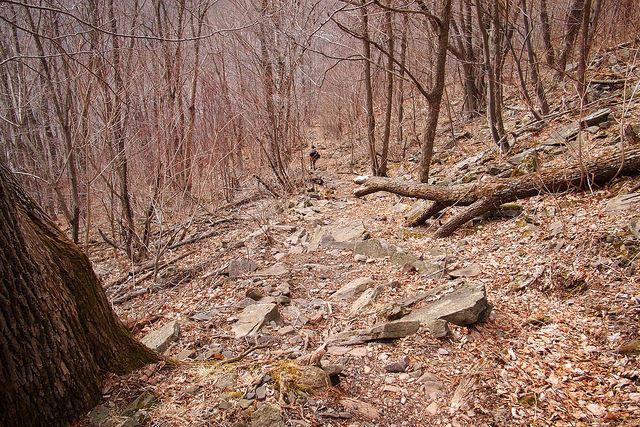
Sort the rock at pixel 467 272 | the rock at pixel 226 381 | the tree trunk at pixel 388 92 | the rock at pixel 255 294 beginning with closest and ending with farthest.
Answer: the rock at pixel 226 381 < the rock at pixel 467 272 < the rock at pixel 255 294 < the tree trunk at pixel 388 92

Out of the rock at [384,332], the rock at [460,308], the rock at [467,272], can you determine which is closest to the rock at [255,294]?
the rock at [384,332]

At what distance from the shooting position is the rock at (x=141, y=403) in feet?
6.55

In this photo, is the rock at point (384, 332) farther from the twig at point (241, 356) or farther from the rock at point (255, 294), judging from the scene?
the rock at point (255, 294)

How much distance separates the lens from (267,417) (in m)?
1.96

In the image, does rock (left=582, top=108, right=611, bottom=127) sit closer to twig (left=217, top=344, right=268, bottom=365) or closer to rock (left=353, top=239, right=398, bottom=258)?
rock (left=353, top=239, right=398, bottom=258)

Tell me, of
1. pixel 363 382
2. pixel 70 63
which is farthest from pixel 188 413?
pixel 70 63

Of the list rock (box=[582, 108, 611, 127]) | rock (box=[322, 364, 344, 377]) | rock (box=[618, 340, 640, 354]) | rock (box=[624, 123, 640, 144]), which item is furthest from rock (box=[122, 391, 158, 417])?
rock (box=[582, 108, 611, 127])

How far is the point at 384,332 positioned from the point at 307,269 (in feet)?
6.57

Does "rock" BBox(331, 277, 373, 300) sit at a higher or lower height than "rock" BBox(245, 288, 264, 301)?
lower

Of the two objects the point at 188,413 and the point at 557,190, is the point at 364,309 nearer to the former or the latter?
the point at 188,413

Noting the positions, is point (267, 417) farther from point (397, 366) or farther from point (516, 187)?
point (516, 187)

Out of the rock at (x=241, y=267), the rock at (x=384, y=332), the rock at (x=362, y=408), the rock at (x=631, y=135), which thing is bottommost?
the rock at (x=362, y=408)

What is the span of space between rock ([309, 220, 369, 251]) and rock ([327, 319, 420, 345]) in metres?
2.30

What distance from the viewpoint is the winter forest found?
2.00 metres
